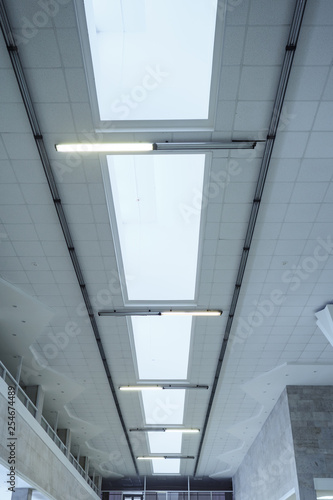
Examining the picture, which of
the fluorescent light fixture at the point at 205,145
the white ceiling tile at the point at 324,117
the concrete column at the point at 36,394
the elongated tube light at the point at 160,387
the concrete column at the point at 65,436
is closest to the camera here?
the white ceiling tile at the point at 324,117

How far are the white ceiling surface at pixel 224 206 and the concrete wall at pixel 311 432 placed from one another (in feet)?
4.22

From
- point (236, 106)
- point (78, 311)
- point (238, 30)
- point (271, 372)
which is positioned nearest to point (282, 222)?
point (236, 106)

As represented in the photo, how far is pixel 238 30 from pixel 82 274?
12.4m

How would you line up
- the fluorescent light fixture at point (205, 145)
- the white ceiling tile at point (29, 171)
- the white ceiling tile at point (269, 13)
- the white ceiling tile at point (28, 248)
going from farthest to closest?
the white ceiling tile at point (28, 248) < the white ceiling tile at point (29, 171) < the fluorescent light fixture at point (205, 145) < the white ceiling tile at point (269, 13)

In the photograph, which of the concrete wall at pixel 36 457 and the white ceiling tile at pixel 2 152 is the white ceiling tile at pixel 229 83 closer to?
the white ceiling tile at pixel 2 152

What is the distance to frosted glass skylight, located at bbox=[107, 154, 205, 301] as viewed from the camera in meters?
17.5

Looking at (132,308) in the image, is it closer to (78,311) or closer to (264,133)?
(78,311)

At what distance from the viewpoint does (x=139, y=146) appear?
49.0 feet

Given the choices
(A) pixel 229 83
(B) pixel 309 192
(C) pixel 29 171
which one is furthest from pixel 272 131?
(C) pixel 29 171

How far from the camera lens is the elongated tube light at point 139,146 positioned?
48.8 ft

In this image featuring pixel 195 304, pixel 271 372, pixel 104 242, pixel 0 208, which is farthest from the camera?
pixel 271 372

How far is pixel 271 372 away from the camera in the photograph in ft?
98.6

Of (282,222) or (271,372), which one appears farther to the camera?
(271,372)

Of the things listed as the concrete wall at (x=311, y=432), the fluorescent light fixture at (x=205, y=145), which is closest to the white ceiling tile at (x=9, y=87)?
the fluorescent light fixture at (x=205, y=145)
